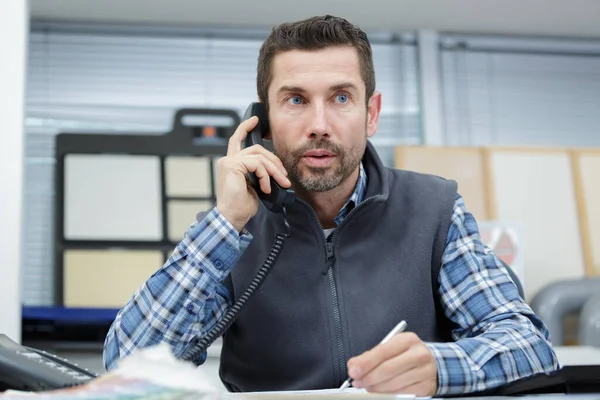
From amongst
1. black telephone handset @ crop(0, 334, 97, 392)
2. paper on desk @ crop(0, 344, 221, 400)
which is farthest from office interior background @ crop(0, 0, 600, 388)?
paper on desk @ crop(0, 344, 221, 400)

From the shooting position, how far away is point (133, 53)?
12.6 feet

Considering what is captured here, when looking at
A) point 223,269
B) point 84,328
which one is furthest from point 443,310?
point 84,328

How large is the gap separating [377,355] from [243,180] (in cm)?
51

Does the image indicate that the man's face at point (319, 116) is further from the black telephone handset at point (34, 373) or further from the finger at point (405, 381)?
Result: the black telephone handset at point (34, 373)

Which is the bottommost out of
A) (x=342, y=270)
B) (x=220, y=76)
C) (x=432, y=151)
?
(x=342, y=270)

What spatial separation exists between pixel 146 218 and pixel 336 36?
81.1 inches

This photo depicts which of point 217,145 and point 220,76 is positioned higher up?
point 220,76

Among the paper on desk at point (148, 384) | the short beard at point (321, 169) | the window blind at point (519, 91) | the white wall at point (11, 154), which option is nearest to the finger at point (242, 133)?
the short beard at point (321, 169)

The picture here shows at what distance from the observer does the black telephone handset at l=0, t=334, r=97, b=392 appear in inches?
30.7

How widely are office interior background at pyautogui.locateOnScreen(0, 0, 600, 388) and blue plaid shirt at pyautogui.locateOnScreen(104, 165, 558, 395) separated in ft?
5.82

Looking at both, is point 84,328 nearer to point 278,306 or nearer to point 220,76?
point 220,76

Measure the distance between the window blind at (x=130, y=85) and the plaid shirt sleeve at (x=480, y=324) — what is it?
251cm

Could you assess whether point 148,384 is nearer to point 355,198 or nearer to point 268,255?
point 268,255

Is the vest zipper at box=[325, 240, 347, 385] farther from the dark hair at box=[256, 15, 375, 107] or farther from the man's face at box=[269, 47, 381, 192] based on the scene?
the dark hair at box=[256, 15, 375, 107]
